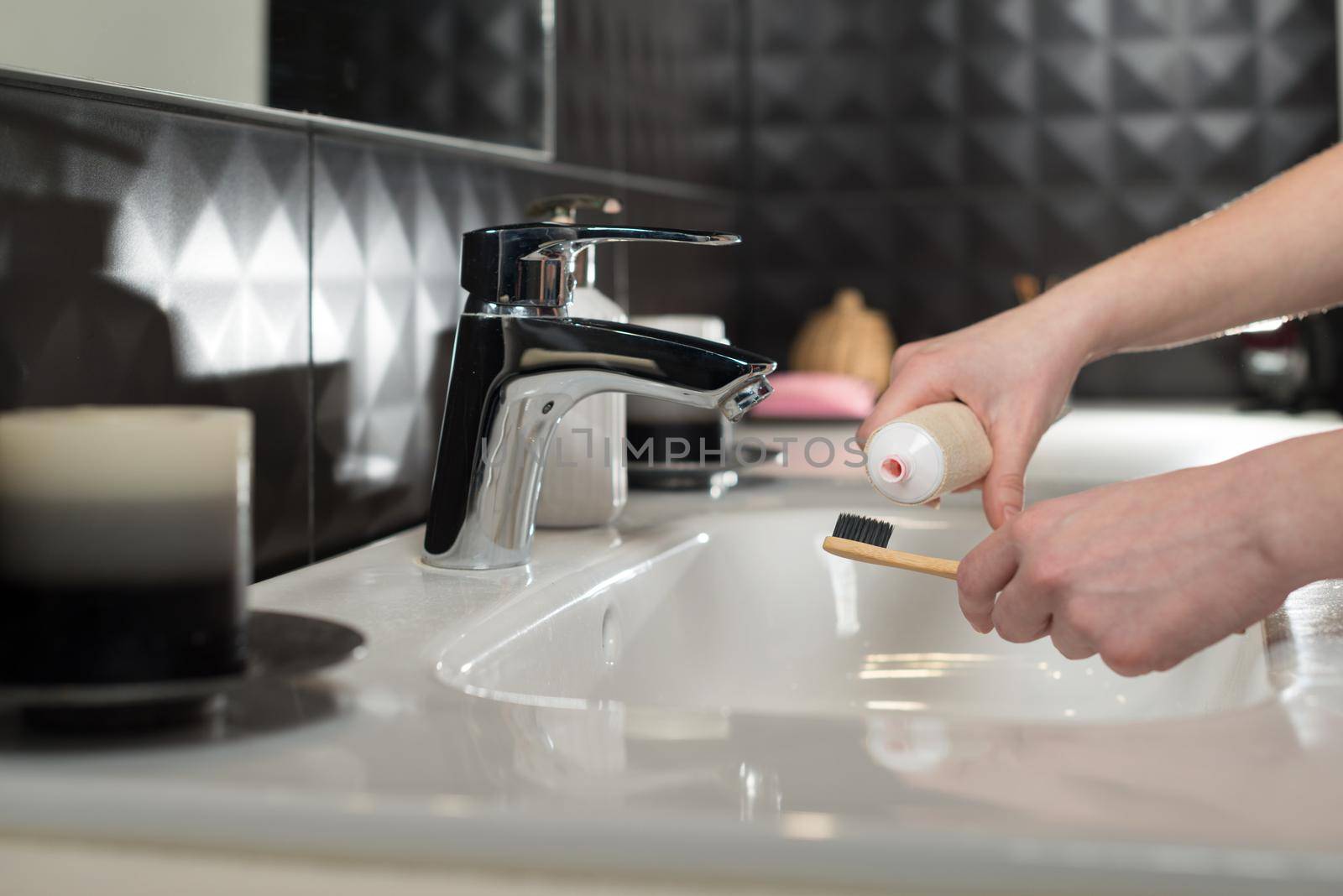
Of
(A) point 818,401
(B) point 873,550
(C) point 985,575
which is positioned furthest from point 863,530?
(A) point 818,401

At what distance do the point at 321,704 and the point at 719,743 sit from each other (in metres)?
0.14

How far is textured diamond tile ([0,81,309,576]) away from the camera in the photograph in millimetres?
606

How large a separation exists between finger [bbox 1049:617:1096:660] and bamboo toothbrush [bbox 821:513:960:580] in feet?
0.24

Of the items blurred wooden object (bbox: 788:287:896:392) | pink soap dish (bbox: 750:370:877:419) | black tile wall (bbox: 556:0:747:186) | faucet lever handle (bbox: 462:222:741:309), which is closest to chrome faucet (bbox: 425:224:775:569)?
faucet lever handle (bbox: 462:222:741:309)

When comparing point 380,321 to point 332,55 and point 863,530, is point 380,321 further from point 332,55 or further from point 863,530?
point 863,530

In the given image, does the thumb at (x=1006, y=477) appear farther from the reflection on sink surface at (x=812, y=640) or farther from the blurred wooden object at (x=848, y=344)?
the blurred wooden object at (x=848, y=344)

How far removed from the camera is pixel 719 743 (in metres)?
0.41

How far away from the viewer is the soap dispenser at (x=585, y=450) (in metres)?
0.86

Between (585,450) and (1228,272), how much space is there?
42 centimetres

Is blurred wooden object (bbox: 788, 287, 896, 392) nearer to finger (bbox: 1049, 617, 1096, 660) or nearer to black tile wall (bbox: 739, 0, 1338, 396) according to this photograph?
black tile wall (bbox: 739, 0, 1338, 396)

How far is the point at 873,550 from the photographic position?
0.64m

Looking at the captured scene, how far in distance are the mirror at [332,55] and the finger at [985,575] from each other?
0.48m

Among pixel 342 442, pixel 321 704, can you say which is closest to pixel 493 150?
pixel 342 442

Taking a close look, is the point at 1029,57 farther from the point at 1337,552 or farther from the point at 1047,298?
the point at 1337,552
